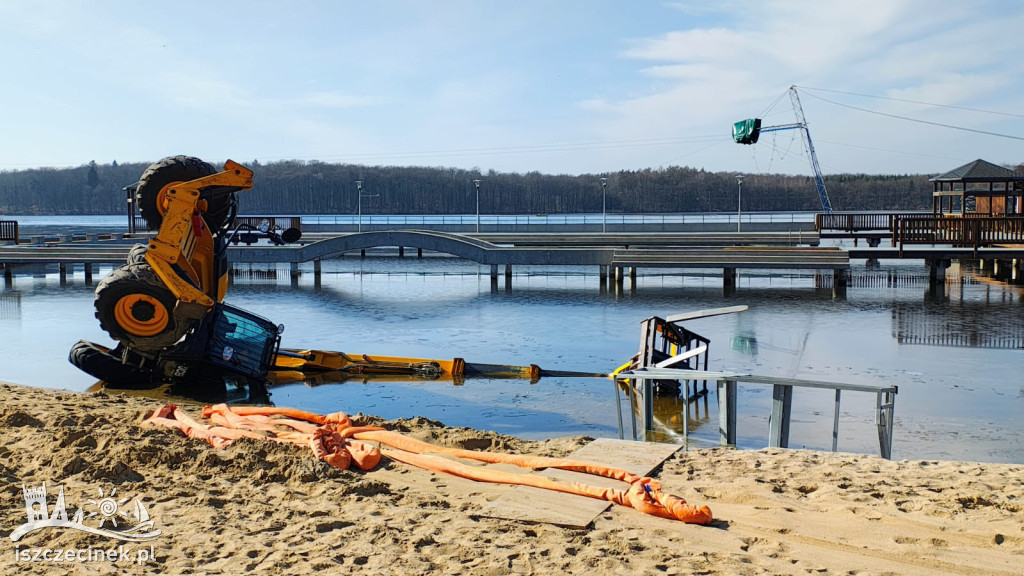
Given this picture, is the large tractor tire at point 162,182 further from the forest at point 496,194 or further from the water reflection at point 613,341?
the forest at point 496,194

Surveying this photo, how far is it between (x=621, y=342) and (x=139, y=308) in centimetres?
796

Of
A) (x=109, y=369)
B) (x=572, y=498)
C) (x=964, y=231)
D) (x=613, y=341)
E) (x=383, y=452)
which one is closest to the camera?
(x=572, y=498)

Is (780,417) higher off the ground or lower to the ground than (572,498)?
higher

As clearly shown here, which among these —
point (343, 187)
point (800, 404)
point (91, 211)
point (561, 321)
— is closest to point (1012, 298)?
point (561, 321)

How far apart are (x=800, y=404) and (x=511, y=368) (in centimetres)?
404

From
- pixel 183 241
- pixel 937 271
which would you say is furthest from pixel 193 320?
pixel 937 271

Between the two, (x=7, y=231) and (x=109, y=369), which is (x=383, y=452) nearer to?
(x=109, y=369)

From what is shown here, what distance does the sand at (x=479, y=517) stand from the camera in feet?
15.9

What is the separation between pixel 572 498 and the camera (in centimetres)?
588

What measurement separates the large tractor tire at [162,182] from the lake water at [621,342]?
256 cm

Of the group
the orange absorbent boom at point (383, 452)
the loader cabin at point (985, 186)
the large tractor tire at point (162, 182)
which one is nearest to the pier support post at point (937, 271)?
the loader cabin at point (985, 186)

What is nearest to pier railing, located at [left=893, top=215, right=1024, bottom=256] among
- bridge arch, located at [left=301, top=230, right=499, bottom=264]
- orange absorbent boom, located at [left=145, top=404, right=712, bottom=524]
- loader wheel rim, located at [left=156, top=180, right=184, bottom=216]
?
bridge arch, located at [left=301, top=230, right=499, bottom=264]

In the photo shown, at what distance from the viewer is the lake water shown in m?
10.0

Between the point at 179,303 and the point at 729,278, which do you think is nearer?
the point at 179,303
